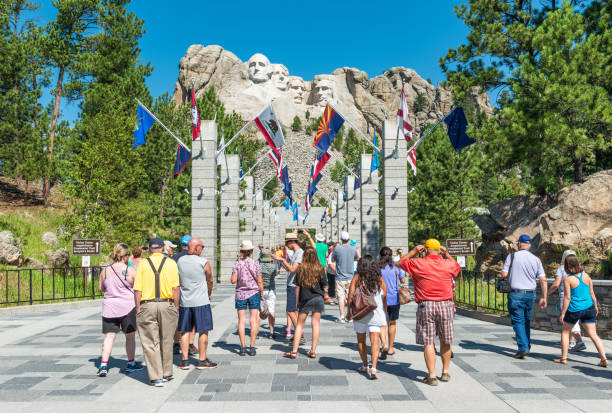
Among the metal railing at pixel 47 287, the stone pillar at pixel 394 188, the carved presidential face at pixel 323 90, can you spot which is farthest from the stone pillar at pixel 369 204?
the carved presidential face at pixel 323 90

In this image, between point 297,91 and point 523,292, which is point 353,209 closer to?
point 523,292

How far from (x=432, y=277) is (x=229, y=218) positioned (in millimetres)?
23360

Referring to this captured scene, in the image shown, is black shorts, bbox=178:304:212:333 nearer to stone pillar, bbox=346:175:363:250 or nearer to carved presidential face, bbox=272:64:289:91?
stone pillar, bbox=346:175:363:250

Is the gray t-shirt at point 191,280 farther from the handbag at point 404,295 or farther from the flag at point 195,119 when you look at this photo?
the flag at point 195,119

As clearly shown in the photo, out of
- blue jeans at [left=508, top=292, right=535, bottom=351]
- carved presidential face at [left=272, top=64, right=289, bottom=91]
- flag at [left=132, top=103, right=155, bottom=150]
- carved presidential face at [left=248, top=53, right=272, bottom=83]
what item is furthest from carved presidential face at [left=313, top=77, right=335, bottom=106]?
blue jeans at [left=508, top=292, right=535, bottom=351]

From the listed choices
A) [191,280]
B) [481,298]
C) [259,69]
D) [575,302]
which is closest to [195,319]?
[191,280]

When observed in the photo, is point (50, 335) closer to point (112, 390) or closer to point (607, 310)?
point (112, 390)

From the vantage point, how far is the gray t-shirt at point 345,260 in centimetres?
1146

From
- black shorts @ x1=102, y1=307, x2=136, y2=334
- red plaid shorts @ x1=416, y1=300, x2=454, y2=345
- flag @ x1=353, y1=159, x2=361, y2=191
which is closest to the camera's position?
red plaid shorts @ x1=416, y1=300, x2=454, y2=345

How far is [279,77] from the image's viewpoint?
490 feet

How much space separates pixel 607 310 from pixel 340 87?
15044cm

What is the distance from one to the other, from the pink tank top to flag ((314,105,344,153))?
13734 mm

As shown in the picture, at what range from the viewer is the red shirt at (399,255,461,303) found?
655cm

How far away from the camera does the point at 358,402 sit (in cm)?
575
